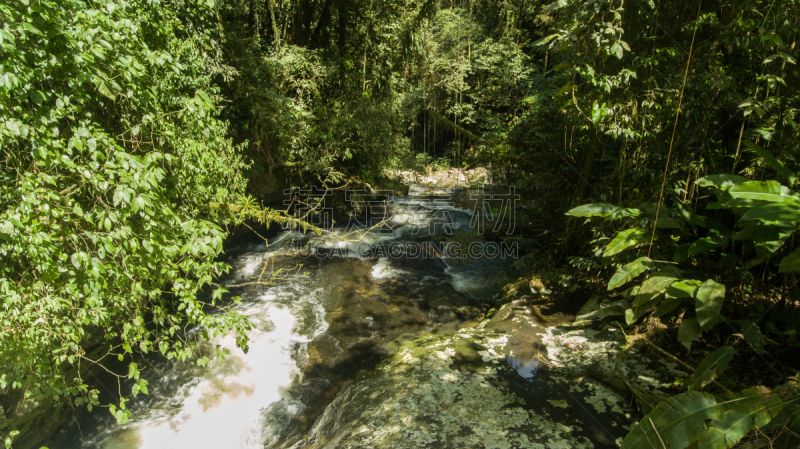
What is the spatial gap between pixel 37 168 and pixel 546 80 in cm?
657

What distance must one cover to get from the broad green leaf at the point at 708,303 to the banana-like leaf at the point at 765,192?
1.81 feet

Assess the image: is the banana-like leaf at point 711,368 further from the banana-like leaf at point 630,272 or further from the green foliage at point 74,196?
the green foliage at point 74,196

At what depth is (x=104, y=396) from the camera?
3.96 m

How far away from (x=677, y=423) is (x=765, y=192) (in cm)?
146

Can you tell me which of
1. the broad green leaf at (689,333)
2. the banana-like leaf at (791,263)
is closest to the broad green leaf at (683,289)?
the broad green leaf at (689,333)

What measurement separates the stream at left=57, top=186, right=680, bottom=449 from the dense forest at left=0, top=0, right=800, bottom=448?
50 centimetres

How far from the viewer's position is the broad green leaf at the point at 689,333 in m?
2.39

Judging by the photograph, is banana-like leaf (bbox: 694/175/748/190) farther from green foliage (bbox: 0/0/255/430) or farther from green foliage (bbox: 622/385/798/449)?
green foliage (bbox: 0/0/255/430)

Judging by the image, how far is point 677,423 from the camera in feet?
5.95

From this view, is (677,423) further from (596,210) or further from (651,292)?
(596,210)

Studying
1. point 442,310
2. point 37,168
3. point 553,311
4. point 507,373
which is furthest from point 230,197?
point 553,311

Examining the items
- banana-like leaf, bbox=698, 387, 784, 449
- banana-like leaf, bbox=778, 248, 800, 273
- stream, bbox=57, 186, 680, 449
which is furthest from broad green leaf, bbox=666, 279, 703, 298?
stream, bbox=57, 186, 680, 449

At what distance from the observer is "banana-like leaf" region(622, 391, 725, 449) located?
1765 millimetres

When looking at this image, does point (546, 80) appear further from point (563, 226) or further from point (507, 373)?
point (507, 373)
